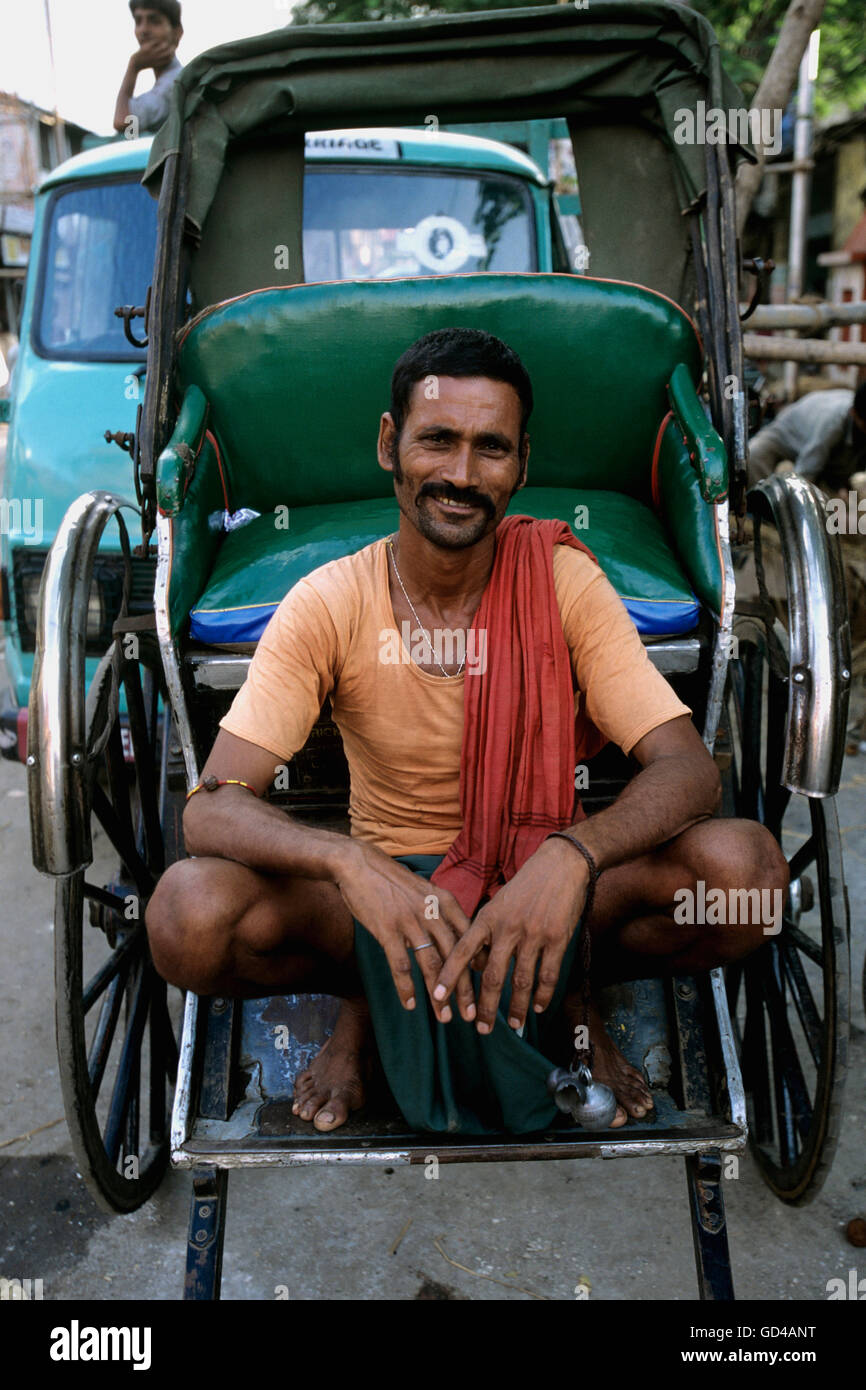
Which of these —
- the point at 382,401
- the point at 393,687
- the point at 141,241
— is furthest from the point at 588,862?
the point at 141,241

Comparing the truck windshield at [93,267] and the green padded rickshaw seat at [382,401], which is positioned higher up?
the truck windshield at [93,267]

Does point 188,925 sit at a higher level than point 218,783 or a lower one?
lower

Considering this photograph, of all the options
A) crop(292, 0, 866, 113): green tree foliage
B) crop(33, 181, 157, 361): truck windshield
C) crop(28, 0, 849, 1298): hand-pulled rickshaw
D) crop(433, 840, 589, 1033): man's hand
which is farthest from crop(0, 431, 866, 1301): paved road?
crop(292, 0, 866, 113): green tree foliage

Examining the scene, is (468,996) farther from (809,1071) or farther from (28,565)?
(28,565)

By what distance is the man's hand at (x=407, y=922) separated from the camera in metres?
1.76

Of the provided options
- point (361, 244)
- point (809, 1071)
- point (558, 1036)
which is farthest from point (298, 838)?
point (361, 244)

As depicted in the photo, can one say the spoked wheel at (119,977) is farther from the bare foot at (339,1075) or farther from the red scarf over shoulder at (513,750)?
the red scarf over shoulder at (513,750)

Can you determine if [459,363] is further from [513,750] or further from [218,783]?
[218,783]

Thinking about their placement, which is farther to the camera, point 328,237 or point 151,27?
point 151,27

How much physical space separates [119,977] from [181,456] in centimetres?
112

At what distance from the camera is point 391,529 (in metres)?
2.54

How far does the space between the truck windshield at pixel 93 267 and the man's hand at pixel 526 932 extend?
2.92m

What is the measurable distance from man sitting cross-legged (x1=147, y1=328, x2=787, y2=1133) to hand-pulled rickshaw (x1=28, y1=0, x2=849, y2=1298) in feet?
0.61

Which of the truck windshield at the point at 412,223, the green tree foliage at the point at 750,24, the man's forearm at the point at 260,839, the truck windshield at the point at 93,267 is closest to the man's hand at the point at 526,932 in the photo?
the man's forearm at the point at 260,839
